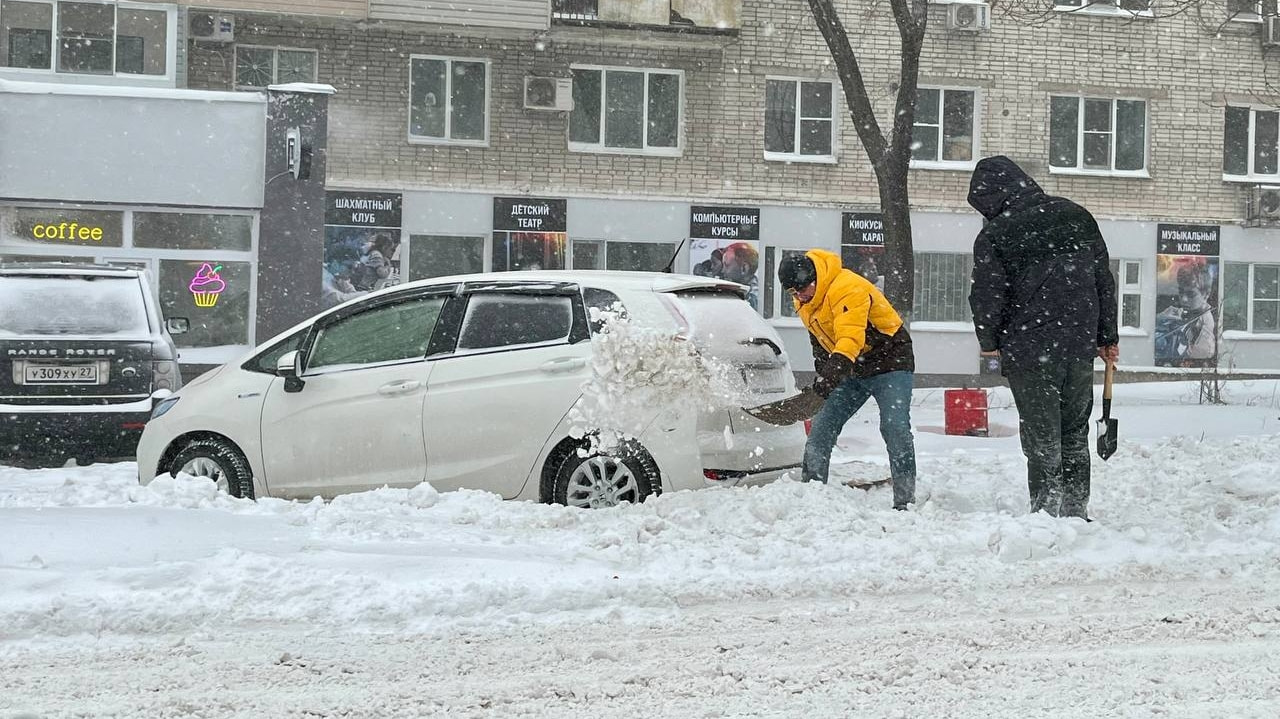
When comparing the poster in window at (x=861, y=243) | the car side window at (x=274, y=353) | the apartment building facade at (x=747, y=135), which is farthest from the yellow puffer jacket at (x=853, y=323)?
the poster in window at (x=861, y=243)

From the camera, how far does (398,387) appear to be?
7984mm

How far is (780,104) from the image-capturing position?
25.3m

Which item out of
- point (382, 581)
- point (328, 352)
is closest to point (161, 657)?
point (382, 581)

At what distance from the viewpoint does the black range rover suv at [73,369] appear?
32.8ft

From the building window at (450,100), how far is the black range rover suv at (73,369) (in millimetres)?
13902

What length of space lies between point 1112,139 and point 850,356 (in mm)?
20995

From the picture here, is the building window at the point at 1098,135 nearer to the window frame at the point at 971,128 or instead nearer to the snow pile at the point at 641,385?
the window frame at the point at 971,128

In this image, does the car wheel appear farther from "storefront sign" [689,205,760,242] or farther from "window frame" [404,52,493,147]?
"storefront sign" [689,205,760,242]

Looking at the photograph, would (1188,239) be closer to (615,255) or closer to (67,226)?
(615,255)

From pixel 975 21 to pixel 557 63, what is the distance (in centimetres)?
769

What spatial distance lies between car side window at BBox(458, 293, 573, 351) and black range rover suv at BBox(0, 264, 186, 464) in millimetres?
3446

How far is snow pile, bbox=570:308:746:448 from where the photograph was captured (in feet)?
24.1

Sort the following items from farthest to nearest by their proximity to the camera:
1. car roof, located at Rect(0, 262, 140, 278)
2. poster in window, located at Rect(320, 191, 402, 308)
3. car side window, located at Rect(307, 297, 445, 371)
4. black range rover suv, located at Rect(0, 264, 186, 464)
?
1. poster in window, located at Rect(320, 191, 402, 308)
2. car roof, located at Rect(0, 262, 140, 278)
3. black range rover suv, located at Rect(0, 264, 186, 464)
4. car side window, located at Rect(307, 297, 445, 371)

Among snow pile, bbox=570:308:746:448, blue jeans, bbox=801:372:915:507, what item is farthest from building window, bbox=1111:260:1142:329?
snow pile, bbox=570:308:746:448
